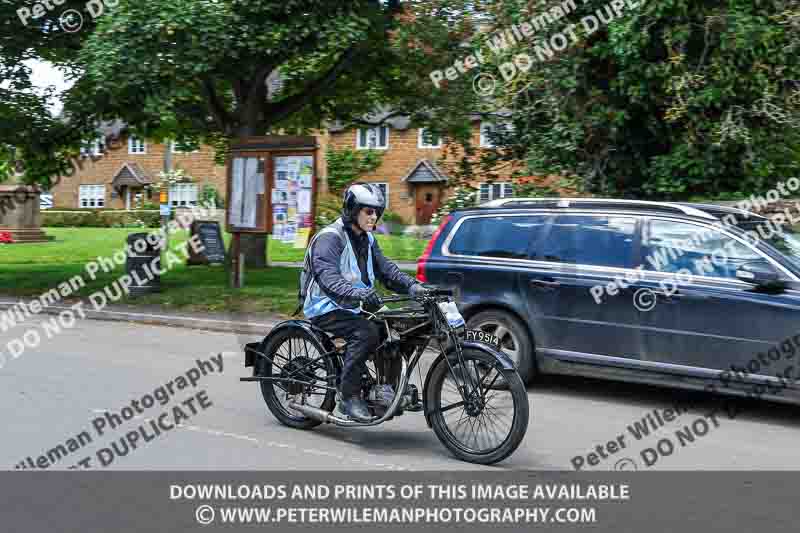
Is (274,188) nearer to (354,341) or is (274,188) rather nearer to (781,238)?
(781,238)

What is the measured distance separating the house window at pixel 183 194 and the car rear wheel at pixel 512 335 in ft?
157

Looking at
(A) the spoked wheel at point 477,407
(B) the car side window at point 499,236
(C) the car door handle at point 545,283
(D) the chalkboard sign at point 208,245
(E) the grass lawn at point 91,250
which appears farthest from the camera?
(E) the grass lawn at point 91,250

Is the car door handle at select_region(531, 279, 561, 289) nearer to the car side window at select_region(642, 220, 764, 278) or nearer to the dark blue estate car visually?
the dark blue estate car

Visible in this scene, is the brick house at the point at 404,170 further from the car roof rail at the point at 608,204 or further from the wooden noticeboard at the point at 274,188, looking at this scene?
the car roof rail at the point at 608,204

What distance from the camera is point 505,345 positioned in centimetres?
919

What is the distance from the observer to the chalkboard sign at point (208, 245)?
23297 mm

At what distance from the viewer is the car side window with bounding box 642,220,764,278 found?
8094mm

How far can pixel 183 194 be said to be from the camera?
57.1 m

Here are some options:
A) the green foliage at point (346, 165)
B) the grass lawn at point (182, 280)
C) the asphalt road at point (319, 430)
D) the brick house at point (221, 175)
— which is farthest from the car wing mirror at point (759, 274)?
the green foliage at point (346, 165)

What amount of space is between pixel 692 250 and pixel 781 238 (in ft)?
2.61

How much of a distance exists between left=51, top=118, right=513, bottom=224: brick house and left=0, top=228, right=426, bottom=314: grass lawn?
11.4 meters

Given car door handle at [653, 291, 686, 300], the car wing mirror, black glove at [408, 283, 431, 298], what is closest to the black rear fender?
black glove at [408, 283, 431, 298]
